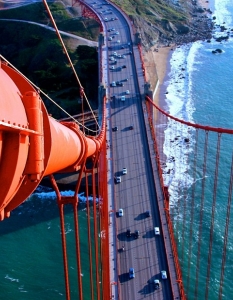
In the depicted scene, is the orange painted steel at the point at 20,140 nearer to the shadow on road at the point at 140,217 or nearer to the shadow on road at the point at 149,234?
the shadow on road at the point at 149,234

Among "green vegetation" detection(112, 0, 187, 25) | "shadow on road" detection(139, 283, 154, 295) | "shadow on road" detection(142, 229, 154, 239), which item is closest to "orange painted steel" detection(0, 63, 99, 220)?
"shadow on road" detection(139, 283, 154, 295)

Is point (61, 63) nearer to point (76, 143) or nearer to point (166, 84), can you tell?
point (166, 84)

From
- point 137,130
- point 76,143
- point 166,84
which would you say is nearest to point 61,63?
point 166,84

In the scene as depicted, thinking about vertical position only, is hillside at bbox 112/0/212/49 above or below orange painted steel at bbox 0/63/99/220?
above

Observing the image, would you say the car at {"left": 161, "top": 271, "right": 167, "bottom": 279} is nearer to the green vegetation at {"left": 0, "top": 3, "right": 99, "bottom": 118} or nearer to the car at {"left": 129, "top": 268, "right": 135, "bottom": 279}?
the car at {"left": 129, "top": 268, "right": 135, "bottom": 279}

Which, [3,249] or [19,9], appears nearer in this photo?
[3,249]

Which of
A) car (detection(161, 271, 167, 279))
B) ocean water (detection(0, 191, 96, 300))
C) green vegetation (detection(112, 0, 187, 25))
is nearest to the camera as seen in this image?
car (detection(161, 271, 167, 279))
